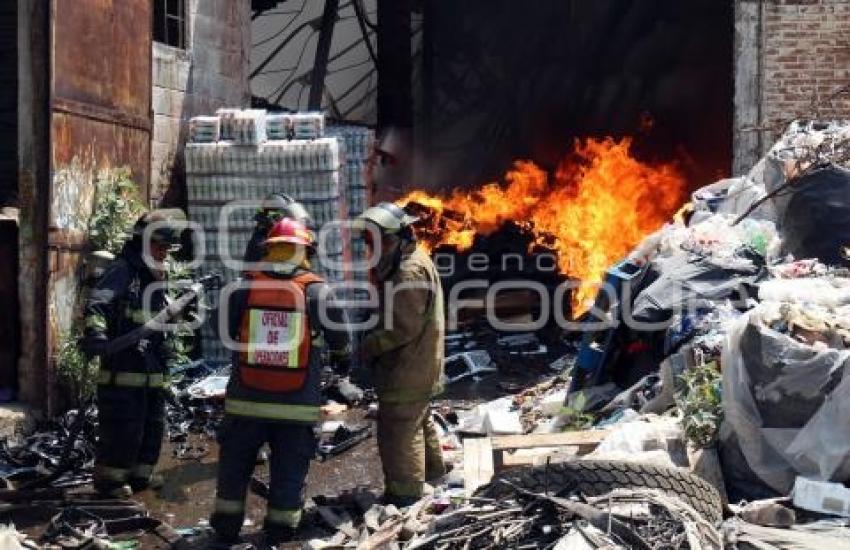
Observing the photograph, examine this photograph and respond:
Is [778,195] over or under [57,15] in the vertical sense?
under

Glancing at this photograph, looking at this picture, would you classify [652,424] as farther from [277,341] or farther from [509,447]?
[277,341]

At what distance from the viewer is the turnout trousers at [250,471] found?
213 inches

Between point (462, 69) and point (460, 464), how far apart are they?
11515 millimetres

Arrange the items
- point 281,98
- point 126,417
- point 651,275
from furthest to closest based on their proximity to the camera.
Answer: point 281,98 < point 651,275 < point 126,417

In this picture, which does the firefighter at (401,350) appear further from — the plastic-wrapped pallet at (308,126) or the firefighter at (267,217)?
the plastic-wrapped pallet at (308,126)

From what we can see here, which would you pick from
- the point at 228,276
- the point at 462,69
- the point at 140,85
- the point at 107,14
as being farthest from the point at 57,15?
the point at 462,69

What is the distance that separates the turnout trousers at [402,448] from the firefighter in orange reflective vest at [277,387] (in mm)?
549

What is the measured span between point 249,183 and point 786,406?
608 cm

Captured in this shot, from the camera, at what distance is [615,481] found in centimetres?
441

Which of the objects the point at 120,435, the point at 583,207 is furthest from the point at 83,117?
the point at 583,207

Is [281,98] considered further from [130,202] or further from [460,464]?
[460,464]

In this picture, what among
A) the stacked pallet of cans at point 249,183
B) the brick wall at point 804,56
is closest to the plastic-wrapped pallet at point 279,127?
the stacked pallet of cans at point 249,183

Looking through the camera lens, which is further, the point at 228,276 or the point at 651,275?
the point at 228,276

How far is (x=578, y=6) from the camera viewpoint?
16250mm
